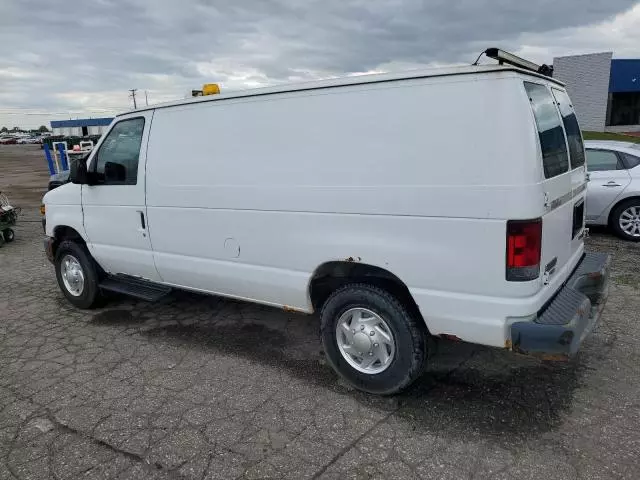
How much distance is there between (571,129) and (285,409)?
2.91 metres

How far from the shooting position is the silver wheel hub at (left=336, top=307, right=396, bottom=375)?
10.9 feet

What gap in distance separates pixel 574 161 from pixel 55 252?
210 inches

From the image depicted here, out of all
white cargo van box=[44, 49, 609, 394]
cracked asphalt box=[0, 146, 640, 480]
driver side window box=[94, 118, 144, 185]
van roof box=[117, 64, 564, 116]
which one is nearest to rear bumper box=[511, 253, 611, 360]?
white cargo van box=[44, 49, 609, 394]

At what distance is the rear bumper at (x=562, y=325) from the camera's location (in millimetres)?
2717

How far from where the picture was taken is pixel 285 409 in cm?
332

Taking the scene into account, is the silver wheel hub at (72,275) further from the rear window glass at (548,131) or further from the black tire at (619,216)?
the black tire at (619,216)

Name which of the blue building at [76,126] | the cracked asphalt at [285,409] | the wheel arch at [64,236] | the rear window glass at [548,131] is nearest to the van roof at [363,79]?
the rear window glass at [548,131]

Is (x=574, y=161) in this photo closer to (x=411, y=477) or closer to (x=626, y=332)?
(x=626, y=332)

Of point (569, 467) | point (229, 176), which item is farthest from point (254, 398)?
point (569, 467)

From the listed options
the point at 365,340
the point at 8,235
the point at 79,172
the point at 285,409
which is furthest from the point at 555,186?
the point at 8,235

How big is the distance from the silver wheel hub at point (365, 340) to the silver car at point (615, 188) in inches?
224

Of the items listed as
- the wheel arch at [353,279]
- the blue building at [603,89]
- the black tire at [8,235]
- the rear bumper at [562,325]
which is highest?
the blue building at [603,89]

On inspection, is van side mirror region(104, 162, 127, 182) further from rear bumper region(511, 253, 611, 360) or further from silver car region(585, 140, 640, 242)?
silver car region(585, 140, 640, 242)

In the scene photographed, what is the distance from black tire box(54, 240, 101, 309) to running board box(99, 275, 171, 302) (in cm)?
10
